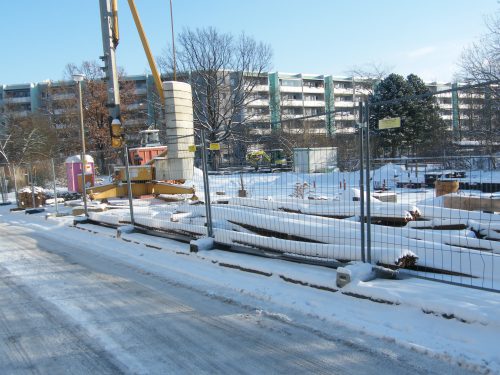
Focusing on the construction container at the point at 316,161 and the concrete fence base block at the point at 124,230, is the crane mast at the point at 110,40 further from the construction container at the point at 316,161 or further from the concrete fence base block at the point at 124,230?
the construction container at the point at 316,161

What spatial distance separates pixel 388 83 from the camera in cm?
3722

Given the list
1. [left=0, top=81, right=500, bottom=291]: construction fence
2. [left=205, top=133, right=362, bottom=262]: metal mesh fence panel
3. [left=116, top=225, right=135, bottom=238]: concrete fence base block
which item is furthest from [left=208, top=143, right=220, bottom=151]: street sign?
[left=116, top=225, right=135, bottom=238]: concrete fence base block

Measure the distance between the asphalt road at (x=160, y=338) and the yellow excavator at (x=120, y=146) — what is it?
8985 mm

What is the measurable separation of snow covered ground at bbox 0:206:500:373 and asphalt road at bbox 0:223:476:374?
0.19 meters

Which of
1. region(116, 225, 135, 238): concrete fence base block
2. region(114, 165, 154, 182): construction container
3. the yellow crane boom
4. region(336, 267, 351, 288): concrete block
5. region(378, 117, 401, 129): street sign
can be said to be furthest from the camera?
the yellow crane boom

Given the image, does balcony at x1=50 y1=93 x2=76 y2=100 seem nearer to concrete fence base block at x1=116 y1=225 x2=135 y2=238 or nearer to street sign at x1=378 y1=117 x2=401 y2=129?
concrete fence base block at x1=116 y1=225 x2=135 y2=238

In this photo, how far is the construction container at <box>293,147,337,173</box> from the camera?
6.84 metres

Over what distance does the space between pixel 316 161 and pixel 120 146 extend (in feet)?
30.7

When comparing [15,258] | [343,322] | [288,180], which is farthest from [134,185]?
[343,322]

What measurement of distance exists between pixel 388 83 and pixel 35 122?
1440 inches

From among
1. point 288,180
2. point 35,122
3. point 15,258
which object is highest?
point 35,122

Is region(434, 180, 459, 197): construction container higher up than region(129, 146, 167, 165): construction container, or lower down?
lower down

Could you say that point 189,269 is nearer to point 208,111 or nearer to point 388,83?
point 388,83

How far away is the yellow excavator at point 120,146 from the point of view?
13.8 m
